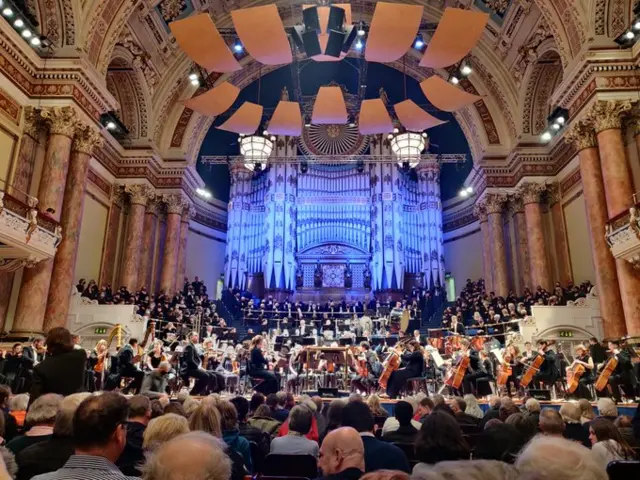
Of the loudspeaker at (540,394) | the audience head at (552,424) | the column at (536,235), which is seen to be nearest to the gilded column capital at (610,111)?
the column at (536,235)

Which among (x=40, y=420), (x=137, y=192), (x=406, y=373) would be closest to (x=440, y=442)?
(x=40, y=420)

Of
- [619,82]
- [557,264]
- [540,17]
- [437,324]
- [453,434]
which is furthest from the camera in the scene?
[437,324]

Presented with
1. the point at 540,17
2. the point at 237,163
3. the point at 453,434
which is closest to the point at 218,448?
the point at 453,434

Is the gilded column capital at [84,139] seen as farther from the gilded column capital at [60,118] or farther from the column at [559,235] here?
the column at [559,235]

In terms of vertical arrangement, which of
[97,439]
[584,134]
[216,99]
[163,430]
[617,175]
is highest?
[216,99]

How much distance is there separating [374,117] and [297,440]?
1065cm

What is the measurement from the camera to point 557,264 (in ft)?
54.9

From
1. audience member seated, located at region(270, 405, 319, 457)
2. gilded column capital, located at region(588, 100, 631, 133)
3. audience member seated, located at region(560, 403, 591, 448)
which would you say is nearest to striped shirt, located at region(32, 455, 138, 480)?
audience member seated, located at region(270, 405, 319, 457)

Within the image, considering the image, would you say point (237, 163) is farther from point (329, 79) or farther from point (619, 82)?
point (619, 82)

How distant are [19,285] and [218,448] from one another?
12703 mm

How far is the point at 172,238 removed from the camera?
62.0ft

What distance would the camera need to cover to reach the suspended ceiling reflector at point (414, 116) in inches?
493

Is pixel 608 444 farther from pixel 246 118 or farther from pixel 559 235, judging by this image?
pixel 559 235

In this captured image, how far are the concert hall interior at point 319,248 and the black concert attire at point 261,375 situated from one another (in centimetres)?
5
